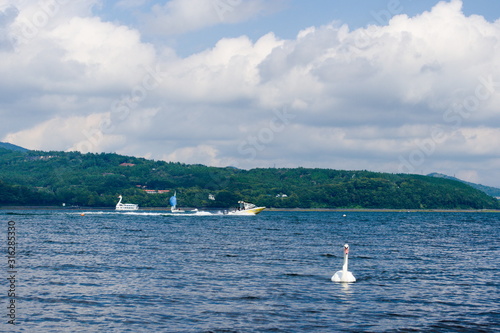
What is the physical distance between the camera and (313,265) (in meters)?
50.7

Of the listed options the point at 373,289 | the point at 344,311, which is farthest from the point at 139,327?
the point at 373,289

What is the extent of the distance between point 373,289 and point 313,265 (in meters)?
12.9

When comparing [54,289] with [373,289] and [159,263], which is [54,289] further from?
[373,289]

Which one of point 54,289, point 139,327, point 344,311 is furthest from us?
point 54,289

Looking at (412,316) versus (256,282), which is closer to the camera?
(412,316)

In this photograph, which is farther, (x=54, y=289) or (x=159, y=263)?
(x=159, y=263)

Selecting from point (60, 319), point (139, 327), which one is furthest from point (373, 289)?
point (60, 319)

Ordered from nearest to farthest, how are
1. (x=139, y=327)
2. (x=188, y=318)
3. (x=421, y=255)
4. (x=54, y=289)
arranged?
1. (x=139, y=327)
2. (x=188, y=318)
3. (x=54, y=289)
4. (x=421, y=255)

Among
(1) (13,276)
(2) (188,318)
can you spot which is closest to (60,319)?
(2) (188,318)

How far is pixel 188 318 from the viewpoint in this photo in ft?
94.2

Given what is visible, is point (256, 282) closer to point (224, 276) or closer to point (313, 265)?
point (224, 276)

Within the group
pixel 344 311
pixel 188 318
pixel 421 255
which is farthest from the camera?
pixel 421 255

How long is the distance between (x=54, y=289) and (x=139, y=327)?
11962mm

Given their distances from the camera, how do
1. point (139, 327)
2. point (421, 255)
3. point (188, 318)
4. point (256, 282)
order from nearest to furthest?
point (139, 327) → point (188, 318) → point (256, 282) → point (421, 255)
